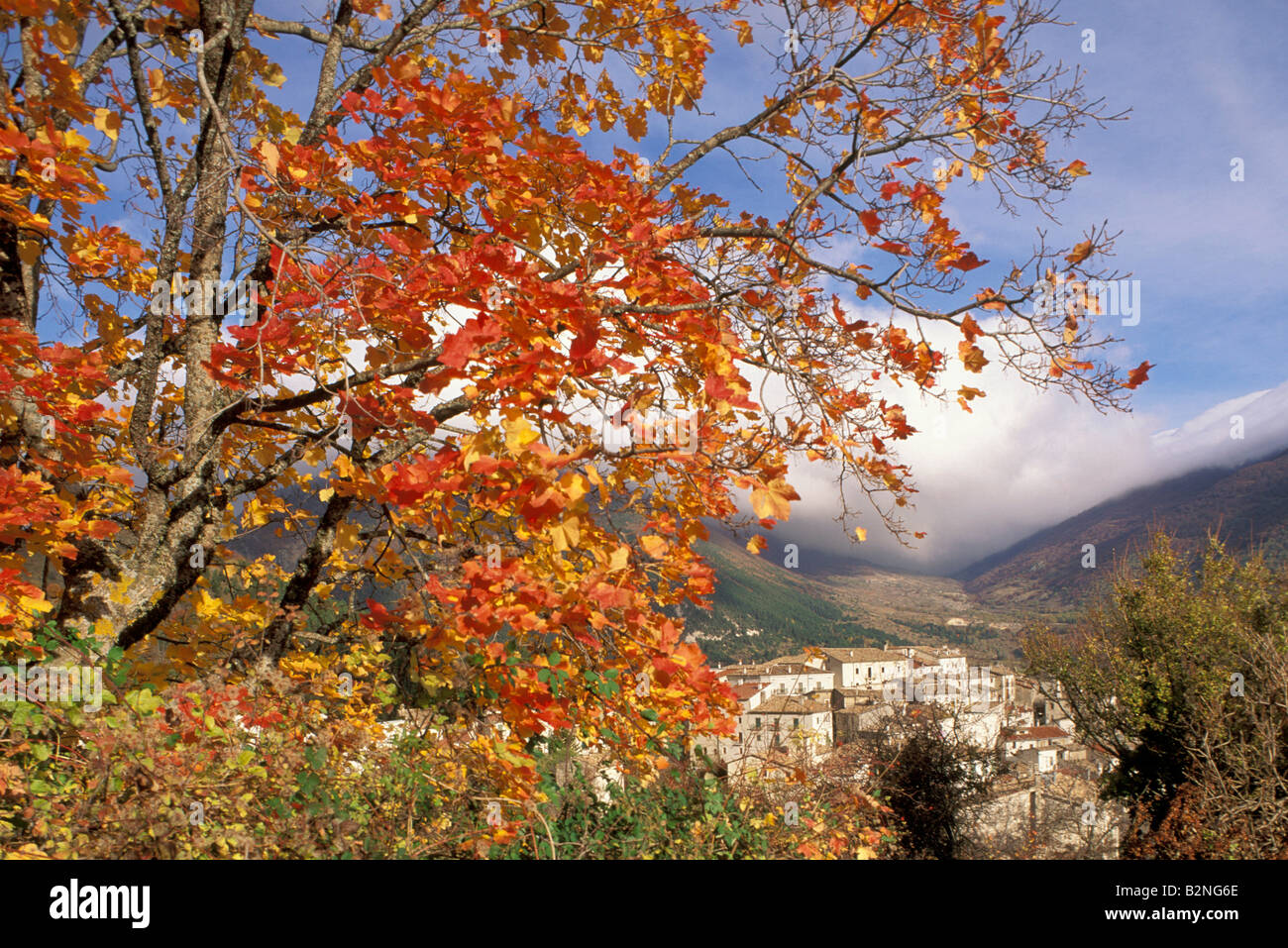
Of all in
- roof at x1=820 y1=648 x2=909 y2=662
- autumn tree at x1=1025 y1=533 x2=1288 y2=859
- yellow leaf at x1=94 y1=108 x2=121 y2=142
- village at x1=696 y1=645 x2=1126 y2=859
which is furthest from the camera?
roof at x1=820 y1=648 x2=909 y2=662

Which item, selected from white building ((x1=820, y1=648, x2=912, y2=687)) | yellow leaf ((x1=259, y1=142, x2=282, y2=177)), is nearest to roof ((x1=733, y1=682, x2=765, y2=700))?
yellow leaf ((x1=259, y1=142, x2=282, y2=177))

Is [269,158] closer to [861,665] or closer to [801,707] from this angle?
[801,707]

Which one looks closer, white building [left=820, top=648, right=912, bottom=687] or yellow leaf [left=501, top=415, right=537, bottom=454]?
yellow leaf [left=501, top=415, right=537, bottom=454]

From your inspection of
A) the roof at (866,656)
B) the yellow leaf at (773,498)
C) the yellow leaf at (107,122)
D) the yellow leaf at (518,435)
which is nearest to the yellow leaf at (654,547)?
the yellow leaf at (773,498)

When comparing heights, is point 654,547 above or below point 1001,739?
above

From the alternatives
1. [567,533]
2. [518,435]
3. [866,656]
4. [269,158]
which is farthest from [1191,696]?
[866,656]

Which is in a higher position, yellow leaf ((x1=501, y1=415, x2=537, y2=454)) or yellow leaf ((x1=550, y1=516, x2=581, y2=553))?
yellow leaf ((x1=501, y1=415, x2=537, y2=454))

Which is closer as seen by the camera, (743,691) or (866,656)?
(743,691)

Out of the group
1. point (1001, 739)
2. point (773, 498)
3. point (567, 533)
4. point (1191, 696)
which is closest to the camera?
point (567, 533)

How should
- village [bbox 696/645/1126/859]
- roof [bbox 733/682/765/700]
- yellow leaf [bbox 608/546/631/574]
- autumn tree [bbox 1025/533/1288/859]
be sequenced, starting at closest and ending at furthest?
yellow leaf [bbox 608/546/631/574] → roof [bbox 733/682/765/700] → autumn tree [bbox 1025/533/1288/859] → village [bbox 696/645/1126/859]

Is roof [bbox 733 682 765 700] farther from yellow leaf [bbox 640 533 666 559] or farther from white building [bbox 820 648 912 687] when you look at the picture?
white building [bbox 820 648 912 687]

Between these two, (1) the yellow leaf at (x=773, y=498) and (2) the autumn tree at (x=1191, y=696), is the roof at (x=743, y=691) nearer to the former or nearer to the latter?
(1) the yellow leaf at (x=773, y=498)
